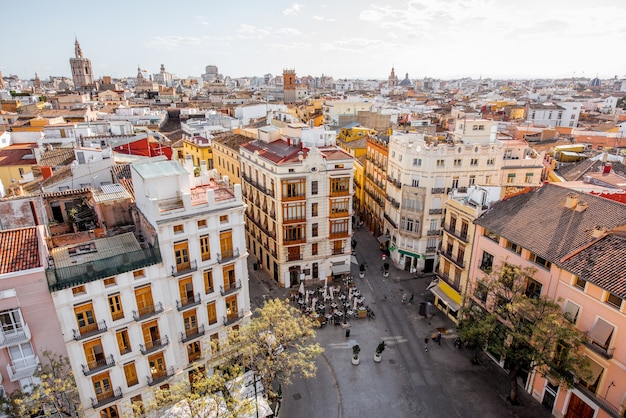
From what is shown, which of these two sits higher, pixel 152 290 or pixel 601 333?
pixel 152 290

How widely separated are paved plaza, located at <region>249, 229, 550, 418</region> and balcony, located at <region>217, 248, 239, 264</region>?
14075 mm

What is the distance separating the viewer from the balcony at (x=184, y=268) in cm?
3312

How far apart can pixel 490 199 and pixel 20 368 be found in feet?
148

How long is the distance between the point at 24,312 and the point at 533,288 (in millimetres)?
40698

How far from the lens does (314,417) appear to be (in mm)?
35219

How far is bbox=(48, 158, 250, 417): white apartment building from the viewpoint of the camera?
29.1 metres

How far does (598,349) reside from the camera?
1163 inches

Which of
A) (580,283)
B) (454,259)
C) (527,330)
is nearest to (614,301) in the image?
(580,283)

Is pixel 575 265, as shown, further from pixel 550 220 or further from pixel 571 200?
pixel 571 200

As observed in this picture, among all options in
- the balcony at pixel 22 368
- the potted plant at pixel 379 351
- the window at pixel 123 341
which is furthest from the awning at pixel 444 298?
the balcony at pixel 22 368

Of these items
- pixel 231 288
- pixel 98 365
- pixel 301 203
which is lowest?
pixel 98 365

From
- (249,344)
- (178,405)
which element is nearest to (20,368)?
(178,405)

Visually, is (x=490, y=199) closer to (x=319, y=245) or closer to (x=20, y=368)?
(x=319, y=245)

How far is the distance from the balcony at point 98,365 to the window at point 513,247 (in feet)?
120
